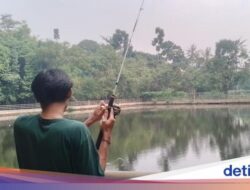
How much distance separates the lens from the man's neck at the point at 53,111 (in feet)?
3.14

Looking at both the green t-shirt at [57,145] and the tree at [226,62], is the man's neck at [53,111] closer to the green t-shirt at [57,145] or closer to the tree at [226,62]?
the green t-shirt at [57,145]

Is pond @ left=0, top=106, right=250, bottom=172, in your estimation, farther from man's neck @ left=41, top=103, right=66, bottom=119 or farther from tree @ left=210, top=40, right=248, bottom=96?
man's neck @ left=41, top=103, right=66, bottom=119

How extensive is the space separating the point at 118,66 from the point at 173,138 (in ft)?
1.08

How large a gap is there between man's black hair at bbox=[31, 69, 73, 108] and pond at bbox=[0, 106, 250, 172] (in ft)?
1.60

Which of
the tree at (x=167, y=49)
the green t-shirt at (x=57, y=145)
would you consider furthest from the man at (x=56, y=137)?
the tree at (x=167, y=49)

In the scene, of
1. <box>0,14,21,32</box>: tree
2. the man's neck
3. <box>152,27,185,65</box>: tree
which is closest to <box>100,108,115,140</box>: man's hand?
the man's neck

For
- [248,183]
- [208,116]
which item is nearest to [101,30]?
[208,116]

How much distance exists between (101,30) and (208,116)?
514 millimetres

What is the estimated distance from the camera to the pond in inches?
54.4

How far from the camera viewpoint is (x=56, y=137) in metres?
0.91

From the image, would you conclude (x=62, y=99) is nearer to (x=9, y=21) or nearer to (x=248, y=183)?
(x=9, y=21)

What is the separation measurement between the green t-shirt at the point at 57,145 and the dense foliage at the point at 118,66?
463 millimetres

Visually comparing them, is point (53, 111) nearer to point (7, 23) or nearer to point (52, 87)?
point (52, 87)

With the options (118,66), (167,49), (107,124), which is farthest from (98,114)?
(167,49)
